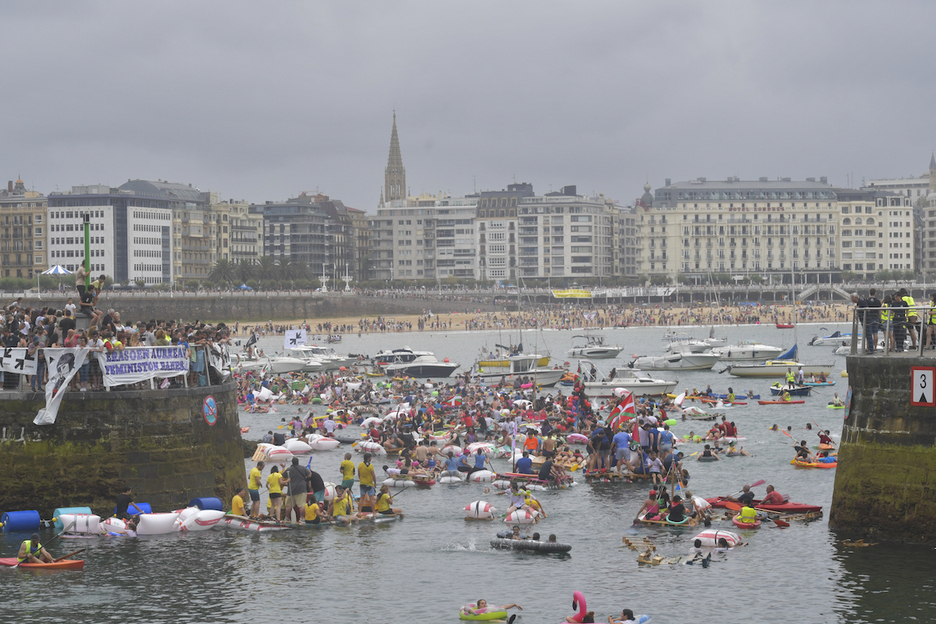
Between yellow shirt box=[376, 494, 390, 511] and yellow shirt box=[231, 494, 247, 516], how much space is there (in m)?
4.00

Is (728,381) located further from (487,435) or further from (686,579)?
(686,579)

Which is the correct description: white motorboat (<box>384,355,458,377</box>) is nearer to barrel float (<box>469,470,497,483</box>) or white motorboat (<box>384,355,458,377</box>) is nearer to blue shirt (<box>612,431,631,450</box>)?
barrel float (<box>469,470,497,483</box>)

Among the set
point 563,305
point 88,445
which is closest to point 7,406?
point 88,445

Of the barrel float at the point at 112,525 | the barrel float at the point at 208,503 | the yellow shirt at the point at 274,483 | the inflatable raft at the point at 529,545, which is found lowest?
the inflatable raft at the point at 529,545

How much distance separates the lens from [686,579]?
2359 centimetres

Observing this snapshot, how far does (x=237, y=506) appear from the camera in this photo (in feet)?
88.4

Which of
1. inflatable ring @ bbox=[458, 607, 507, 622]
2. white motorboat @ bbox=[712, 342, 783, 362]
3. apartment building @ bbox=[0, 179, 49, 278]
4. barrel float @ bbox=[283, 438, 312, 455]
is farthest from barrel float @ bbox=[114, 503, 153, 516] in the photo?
apartment building @ bbox=[0, 179, 49, 278]

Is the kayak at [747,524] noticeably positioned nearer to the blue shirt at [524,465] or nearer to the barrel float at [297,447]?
the blue shirt at [524,465]

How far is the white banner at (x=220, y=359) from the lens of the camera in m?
26.7

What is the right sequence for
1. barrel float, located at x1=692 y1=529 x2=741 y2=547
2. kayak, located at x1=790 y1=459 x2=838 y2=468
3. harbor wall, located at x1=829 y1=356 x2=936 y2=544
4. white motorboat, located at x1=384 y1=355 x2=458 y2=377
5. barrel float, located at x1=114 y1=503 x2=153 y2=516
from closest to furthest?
harbor wall, located at x1=829 y1=356 x2=936 y2=544
barrel float, located at x1=114 y1=503 x2=153 y2=516
barrel float, located at x1=692 y1=529 x2=741 y2=547
kayak, located at x1=790 y1=459 x2=838 y2=468
white motorboat, located at x1=384 y1=355 x2=458 y2=377

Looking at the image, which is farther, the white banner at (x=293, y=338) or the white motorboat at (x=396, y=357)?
the white banner at (x=293, y=338)

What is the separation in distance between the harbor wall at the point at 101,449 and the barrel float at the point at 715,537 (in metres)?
11.4

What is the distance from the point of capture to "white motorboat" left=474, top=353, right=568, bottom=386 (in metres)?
69.8

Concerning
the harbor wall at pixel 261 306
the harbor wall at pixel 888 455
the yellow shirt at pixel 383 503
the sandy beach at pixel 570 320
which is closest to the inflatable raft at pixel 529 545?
the yellow shirt at pixel 383 503
